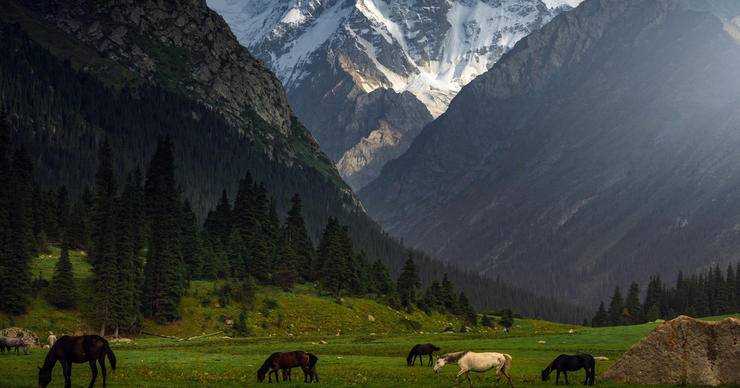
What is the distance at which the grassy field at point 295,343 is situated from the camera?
161ft

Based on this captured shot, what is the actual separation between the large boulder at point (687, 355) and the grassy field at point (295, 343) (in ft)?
8.39

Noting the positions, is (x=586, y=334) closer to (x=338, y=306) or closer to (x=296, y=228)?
(x=338, y=306)

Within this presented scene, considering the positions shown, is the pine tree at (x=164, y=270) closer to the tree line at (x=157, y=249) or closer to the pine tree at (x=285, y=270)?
the tree line at (x=157, y=249)

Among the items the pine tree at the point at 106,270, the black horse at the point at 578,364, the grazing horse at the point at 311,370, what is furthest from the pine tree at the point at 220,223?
the black horse at the point at 578,364

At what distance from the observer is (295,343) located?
88.8m

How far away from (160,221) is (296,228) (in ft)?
150

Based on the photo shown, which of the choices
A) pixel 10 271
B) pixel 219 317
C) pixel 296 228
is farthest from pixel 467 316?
pixel 10 271

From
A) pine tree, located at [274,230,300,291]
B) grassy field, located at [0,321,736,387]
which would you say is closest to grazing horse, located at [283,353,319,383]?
grassy field, located at [0,321,736,387]

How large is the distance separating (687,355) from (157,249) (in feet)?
298

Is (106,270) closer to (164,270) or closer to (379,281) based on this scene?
(164,270)

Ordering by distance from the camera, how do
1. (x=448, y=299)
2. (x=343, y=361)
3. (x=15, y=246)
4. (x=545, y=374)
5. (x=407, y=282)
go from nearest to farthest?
(x=545, y=374) < (x=343, y=361) < (x=15, y=246) < (x=407, y=282) < (x=448, y=299)

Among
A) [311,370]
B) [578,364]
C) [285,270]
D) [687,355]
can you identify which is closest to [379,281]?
[285,270]

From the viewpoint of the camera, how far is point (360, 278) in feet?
523

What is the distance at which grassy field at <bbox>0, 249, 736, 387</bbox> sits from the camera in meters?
49.1
